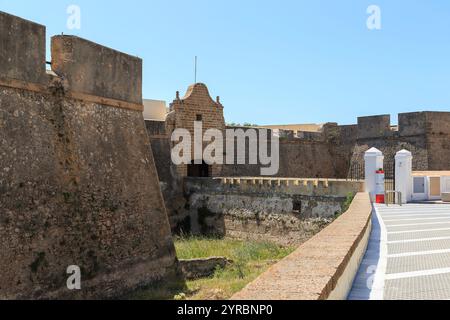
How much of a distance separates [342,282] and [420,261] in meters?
1.93

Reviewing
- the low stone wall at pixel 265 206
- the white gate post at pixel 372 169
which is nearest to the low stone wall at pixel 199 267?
the low stone wall at pixel 265 206

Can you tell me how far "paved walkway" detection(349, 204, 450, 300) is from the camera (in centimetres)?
401

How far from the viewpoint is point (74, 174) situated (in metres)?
8.45

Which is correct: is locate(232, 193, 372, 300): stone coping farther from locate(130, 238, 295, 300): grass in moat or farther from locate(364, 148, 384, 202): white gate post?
locate(364, 148, 384, 202): white gate post

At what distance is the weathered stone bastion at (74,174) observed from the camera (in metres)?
7.20

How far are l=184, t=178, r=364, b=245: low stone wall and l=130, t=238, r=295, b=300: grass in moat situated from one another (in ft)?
1.99

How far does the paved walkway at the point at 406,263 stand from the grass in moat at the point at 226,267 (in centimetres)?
189

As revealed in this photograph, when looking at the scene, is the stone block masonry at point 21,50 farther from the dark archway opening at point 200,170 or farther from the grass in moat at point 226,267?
the dark archway opening at point 200,170

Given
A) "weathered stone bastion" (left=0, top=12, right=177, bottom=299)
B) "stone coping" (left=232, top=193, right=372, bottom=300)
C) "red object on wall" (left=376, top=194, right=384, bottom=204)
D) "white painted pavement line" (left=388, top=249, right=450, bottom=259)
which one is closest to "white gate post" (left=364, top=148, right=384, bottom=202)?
"red object on wall" (left=376, top=194, right=384, bottom=204)

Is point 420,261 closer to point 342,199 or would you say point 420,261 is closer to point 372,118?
point 342,199

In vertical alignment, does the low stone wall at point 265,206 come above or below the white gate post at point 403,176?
below

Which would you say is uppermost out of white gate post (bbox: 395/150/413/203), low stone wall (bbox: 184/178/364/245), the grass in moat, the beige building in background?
the beige building in background

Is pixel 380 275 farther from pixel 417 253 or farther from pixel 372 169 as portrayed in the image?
pixel 372 169
